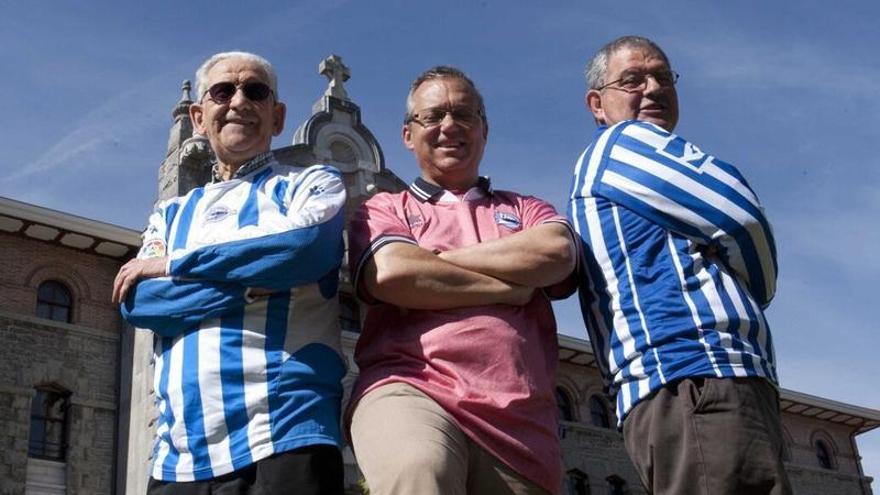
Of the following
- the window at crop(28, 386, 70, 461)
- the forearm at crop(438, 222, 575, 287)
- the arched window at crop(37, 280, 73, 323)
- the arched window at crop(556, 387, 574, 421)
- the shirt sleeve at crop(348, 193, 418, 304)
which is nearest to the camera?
the forearm at crop(438, 222, 575, 287)

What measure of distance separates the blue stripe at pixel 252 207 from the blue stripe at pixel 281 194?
7 centimetres

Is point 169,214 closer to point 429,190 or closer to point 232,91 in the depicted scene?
point 232,91

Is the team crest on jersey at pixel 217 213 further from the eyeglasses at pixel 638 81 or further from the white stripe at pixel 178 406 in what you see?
the eyeglasses at pixel 638 81

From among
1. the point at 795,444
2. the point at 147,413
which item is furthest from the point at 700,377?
the point at 795,444

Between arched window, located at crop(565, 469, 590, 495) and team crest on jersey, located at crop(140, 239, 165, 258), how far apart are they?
76.1 feet

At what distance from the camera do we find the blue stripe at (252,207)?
161 inches

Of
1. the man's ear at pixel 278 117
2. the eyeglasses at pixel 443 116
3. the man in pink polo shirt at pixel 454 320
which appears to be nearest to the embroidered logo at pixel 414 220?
the man in pink polo shirt at pixel 454 320

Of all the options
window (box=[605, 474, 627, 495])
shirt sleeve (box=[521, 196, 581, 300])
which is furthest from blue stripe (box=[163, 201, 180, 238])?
window (box=[605, 474, 627, 495])

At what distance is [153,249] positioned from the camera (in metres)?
4.25

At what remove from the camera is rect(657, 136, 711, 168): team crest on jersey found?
3.84m

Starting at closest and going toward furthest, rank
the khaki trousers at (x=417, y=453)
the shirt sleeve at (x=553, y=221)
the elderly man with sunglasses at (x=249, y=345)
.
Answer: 1. the khaki trousers at (x=417, y=453)
2. the elderly man with sunglasses at (x=249, y=345)
3. the shirt sleeve at (x=553, y=221)

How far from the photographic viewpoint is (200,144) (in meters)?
19.7

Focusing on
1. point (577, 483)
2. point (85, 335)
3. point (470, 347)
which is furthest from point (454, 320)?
point (577, 483)

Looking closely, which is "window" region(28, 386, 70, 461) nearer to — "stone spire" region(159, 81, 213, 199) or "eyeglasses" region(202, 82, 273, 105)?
"stone spire" region(159, 81, 213, 199)
